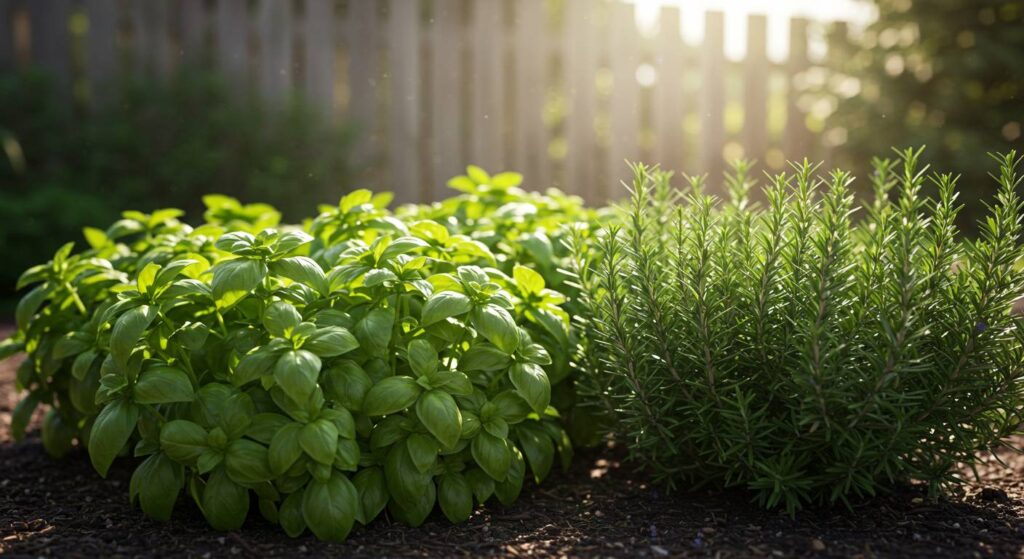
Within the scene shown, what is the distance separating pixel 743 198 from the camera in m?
2.41

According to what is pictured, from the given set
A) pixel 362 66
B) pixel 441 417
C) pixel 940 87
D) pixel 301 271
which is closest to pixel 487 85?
pixel 362 66

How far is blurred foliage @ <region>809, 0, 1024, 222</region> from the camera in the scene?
699cm

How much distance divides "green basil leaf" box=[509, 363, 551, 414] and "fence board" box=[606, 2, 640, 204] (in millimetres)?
6108

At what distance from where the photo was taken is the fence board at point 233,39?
7.13 meters

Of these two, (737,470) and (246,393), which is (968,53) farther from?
(246,393)

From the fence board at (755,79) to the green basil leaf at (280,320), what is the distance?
7.06 meters

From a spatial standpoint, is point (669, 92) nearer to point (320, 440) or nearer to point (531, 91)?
point (531, 91)

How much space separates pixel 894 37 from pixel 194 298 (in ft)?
23.6

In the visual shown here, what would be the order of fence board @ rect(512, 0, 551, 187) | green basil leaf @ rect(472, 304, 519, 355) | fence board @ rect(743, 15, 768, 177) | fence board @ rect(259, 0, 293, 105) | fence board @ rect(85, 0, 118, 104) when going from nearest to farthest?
green basil leaf @ rect(472, 304, 519, 355), fence board @ rect(85, 0, 118, 104), fence board @ rect(259, 0, 293, 105), fence board @ rect(512, 0, 551, 187), fence board @ rect(743, 15, 768, 177)

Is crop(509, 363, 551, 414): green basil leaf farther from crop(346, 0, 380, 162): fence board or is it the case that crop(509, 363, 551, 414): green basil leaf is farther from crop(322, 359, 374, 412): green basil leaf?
crop(346, 0, 380, 162): fence board

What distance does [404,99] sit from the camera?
7473mm

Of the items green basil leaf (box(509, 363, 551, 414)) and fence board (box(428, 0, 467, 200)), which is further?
fence board (box(428, 0, 467, 200))

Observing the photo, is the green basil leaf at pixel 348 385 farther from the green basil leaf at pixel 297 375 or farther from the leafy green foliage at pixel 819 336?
the leafy green foliage at pixel 819 336

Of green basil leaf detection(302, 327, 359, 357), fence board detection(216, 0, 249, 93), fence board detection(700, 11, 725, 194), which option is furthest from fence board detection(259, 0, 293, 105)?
green basil leaf detection(302, 327, 359, 357)
